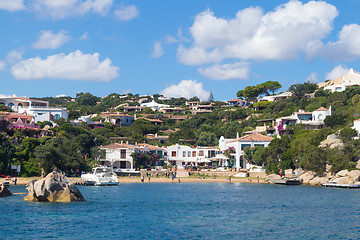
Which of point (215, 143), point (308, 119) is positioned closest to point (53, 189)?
point (308, 119)

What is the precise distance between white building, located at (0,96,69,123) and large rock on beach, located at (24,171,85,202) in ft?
227

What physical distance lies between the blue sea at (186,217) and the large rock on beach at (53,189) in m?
0.91

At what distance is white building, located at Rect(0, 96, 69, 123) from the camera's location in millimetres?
115000

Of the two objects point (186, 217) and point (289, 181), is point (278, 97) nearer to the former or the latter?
point (289, 181)

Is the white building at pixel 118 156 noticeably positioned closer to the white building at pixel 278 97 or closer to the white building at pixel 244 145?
the white building at pixel 244 145

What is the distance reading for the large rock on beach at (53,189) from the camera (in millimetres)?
45062

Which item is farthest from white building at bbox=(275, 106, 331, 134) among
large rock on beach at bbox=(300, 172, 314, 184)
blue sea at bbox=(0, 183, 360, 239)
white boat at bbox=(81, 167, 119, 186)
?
white boat at bbox=(81, 167, 119, 186)

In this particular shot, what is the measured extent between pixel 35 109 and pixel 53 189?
243ft

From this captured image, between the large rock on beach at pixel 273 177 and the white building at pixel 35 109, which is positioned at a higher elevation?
the white building at pixel 35 109

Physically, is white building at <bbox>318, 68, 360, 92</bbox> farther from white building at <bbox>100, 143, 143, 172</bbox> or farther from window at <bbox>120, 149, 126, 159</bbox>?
window at <bbox>120, 149, 126, 159</bbox>

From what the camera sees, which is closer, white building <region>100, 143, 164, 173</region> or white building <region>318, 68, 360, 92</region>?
white building <region>100, 143, 164, 173</region>

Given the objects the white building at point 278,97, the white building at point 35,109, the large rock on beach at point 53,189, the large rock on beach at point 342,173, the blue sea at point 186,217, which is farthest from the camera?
the white building at point 278,97

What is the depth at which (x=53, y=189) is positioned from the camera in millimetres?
45406

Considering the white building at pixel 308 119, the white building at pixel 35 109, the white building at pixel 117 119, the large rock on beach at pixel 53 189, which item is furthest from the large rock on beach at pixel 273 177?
the white building at pixel 117 119
